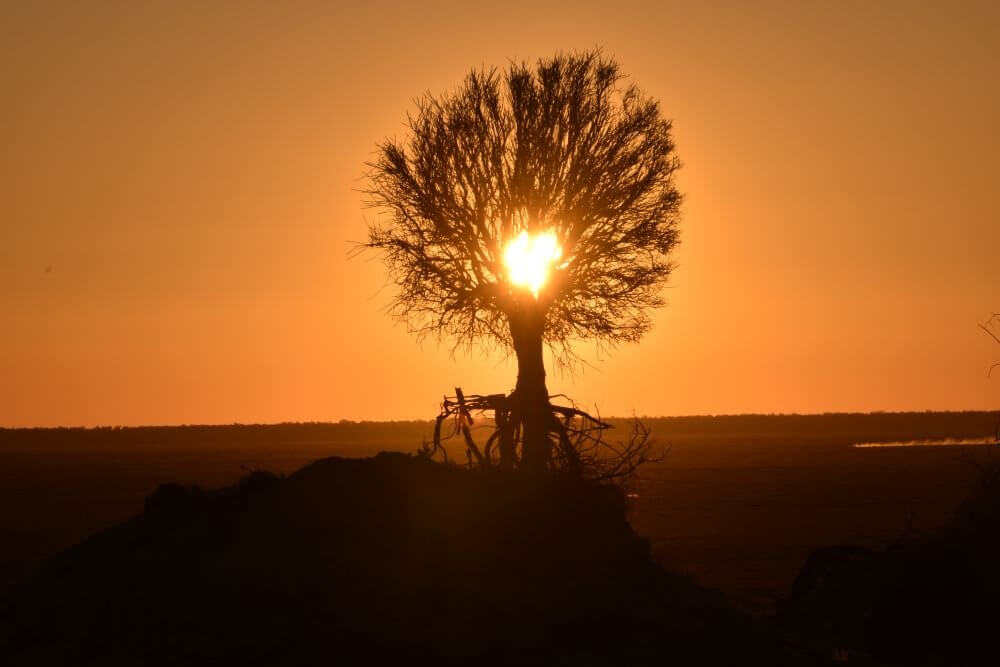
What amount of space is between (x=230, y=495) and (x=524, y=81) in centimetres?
1368

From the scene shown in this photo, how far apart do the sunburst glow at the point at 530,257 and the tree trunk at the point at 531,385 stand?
1.73ft

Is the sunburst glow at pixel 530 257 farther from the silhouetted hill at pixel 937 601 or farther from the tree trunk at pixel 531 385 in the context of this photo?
the silhouetted hill at pixel 937 601

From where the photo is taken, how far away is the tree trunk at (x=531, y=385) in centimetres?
2458

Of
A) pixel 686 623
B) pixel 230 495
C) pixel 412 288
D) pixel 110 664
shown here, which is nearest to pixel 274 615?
pixel 110 664

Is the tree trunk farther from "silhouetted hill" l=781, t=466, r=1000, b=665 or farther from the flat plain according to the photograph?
"silhouetted hill" l=781, t=466, r=1000, b=665

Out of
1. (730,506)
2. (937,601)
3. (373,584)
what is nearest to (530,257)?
(937,601)

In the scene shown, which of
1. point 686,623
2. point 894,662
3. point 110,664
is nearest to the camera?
point 110,664

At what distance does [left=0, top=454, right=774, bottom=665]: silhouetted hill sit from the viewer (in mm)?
12391

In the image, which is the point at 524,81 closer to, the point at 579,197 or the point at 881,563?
the point at 579,197

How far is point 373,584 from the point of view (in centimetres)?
1312

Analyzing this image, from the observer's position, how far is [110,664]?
1205cm

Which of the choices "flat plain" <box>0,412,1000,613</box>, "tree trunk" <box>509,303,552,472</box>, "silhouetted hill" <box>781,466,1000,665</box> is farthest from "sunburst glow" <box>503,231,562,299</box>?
"silhouetted hill" <box>781,466,1000,665</box>

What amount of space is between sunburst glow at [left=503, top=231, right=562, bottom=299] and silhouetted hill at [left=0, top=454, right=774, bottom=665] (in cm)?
1005

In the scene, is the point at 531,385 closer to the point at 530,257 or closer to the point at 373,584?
the point at 530,257
